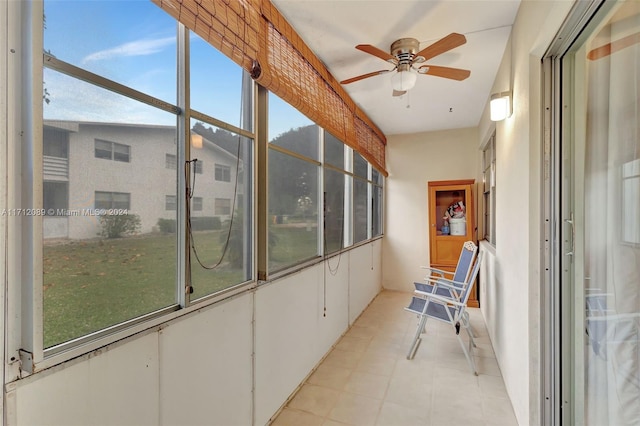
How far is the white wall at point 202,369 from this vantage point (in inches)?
37.0

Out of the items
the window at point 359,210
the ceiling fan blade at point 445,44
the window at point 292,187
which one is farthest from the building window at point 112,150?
the window at point 359,210

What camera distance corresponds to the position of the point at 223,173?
65.6 inches

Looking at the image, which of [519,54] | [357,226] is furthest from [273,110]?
[357,226]

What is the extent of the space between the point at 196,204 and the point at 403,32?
1.93 m

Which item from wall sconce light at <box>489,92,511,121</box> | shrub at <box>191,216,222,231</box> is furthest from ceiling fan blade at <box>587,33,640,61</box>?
shrub at <box>191,216,222,231</box>

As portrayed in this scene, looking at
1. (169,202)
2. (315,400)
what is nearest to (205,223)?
(169,202)

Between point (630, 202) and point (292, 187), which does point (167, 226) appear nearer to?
point (292, 187)

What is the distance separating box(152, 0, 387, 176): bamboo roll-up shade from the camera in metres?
1.29

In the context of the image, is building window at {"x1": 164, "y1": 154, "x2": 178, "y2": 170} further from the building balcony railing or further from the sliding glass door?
the sliding glass door

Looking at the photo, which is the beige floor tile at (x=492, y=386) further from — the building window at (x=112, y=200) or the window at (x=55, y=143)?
the window at (x=55, y=143)

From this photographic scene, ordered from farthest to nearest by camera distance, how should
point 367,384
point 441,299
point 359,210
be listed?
point 359,210 → point 441,299 → point 367,384

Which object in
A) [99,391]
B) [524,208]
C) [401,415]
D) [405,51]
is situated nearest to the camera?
[99,391]

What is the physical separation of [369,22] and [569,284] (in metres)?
2.01

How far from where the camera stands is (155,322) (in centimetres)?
123
